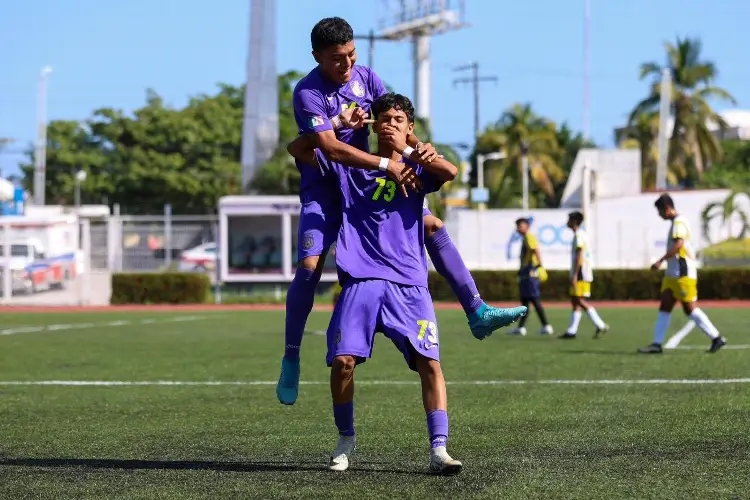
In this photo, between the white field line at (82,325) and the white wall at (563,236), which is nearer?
the white field line at (82,325)

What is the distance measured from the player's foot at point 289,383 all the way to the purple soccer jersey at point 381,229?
34.1 inches

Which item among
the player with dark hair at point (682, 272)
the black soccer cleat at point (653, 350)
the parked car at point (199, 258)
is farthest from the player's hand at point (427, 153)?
the parked car at point (199, 258)

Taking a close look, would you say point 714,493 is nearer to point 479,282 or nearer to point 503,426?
point 503,426

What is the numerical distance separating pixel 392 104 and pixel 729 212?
39277 mm

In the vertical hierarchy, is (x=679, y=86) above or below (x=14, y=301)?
above

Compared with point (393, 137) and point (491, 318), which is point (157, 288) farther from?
point (393, 137)

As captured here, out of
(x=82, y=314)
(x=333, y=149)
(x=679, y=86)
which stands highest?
(x=679, y=86)

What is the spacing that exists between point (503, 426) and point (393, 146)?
269cm

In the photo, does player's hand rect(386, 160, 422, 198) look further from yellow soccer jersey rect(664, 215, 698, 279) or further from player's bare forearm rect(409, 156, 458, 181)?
yellow soccer jersey rect(664, 215, 698, 279)

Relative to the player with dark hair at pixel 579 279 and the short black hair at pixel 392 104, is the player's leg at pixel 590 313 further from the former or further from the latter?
the short black hair at pixel 392 104

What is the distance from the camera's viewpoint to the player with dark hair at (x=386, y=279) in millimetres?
6430

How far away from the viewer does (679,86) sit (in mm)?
77438

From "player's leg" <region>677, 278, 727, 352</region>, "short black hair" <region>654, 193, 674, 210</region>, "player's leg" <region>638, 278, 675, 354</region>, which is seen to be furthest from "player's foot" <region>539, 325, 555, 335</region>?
"short black hair" <region>654, 193, 674, 210</region>

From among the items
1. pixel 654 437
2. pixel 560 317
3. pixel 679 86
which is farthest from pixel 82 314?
pixel 679 86
